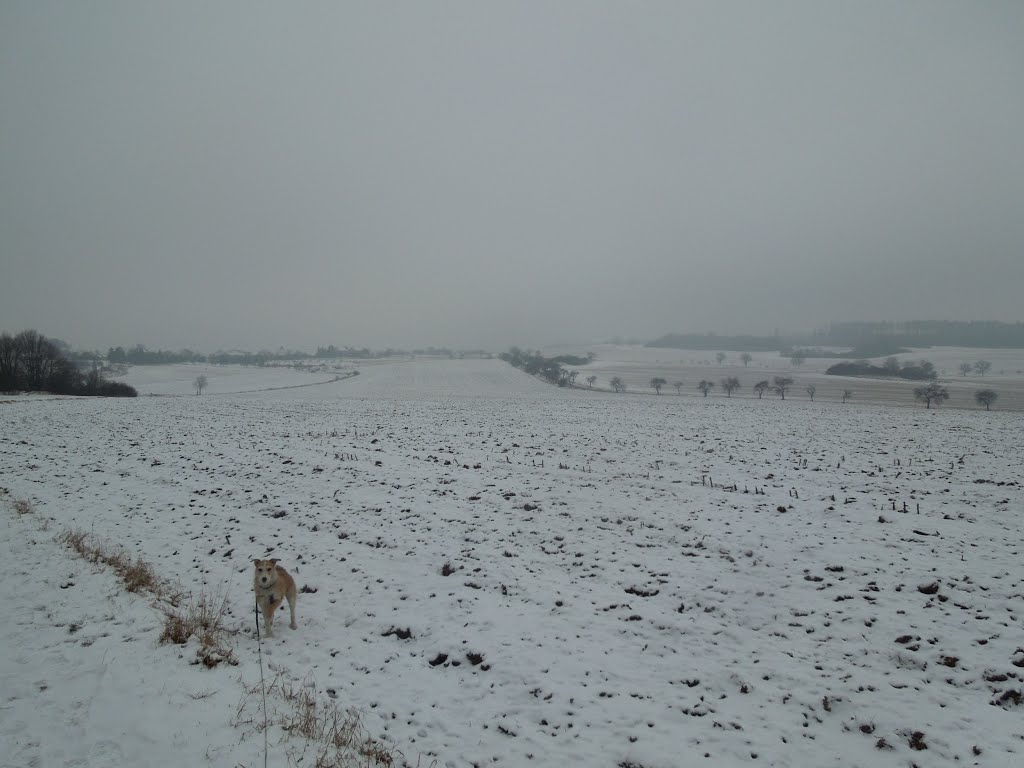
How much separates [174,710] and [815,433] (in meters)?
31.3

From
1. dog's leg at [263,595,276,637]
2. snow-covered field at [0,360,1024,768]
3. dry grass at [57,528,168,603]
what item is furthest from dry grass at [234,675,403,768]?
dry grass at [57,528,168,603]

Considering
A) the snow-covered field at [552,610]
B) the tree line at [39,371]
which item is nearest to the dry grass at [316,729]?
the snow-covered field at [552,610]

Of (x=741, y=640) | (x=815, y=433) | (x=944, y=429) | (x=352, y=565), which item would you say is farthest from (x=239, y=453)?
(x=944, y=429)

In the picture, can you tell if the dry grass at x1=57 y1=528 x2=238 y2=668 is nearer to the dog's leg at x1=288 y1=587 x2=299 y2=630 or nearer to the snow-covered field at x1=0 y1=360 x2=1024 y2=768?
the snow-covered field at x1=0 y1=360 x2=1024 y2=768

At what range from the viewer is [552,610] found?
8.68 m

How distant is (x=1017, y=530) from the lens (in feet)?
36.5

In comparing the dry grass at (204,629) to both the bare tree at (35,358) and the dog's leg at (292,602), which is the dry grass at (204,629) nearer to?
the dog's leg at (292,602)

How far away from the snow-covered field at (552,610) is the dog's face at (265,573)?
115 cm

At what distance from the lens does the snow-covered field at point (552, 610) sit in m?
5.67

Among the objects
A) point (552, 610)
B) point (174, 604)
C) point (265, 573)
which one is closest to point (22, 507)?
point (174, 604)

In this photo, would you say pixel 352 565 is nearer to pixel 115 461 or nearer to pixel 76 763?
pixel 76 763

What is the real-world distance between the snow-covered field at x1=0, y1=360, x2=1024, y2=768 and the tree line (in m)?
62.0

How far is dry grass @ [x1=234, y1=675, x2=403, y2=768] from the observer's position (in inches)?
204

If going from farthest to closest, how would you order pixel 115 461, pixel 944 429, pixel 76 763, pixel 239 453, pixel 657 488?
pixel 944 429 → pixel 239 453 → pixel 115 461 → pixel 657 488 → pixel 76 763
